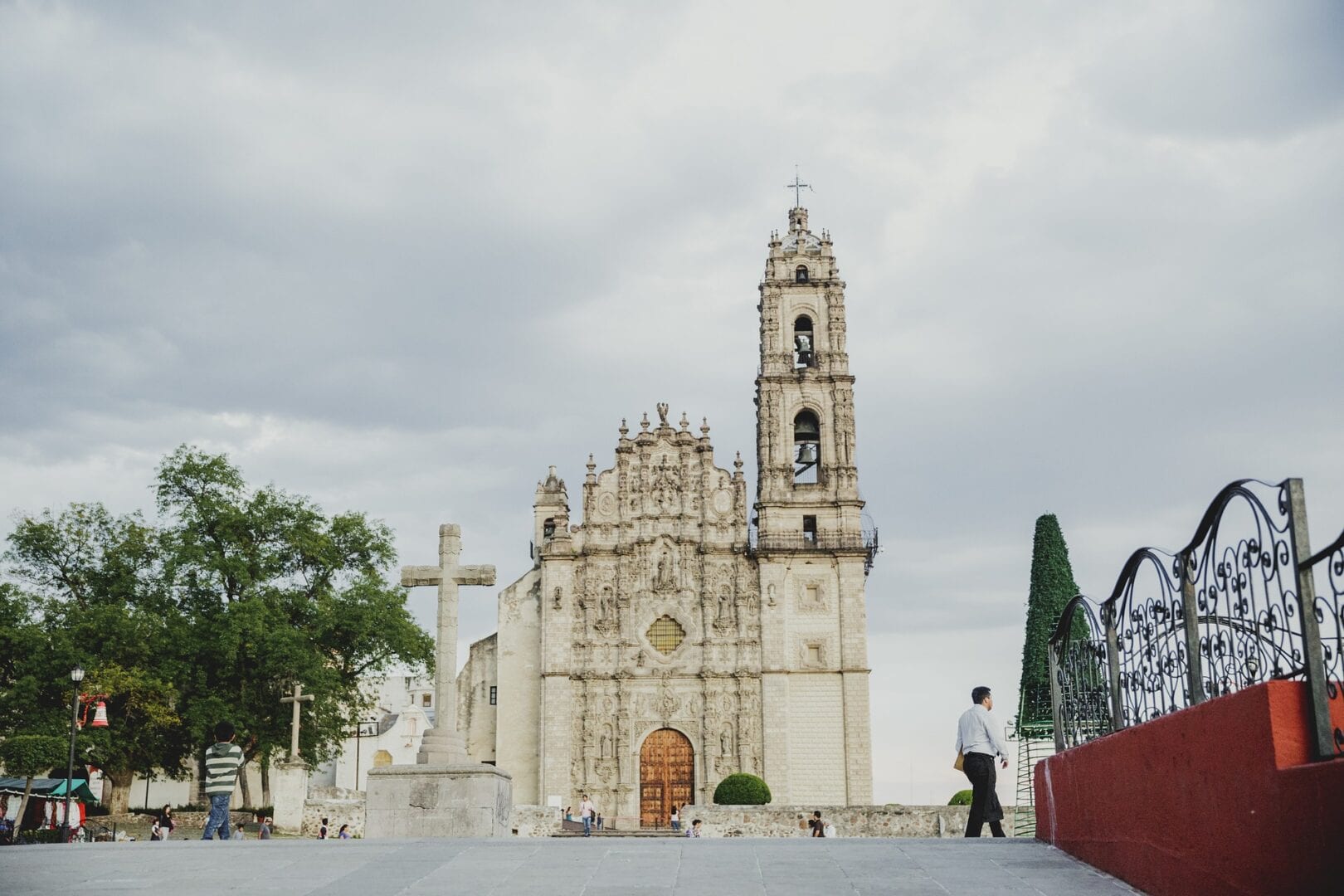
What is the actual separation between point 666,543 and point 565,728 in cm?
657

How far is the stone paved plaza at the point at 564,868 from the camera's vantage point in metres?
6.78

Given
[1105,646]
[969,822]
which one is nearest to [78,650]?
[969,822]

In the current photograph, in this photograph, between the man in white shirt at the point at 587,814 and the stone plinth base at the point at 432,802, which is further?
the man in white shirt at the point at 587,814

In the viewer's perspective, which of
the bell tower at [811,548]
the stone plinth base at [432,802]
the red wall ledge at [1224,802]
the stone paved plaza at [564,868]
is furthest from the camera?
the bell tower at [811,548]

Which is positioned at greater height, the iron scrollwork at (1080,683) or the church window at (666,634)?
the church window at (666,634)

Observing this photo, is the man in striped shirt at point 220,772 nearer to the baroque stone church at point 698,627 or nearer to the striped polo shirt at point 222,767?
the striped polo shirt at point 222,767

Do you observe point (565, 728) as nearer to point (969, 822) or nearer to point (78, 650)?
point (78, 650)

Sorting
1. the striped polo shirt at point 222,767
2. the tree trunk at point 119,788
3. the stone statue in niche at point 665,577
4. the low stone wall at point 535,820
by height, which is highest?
the stone statue in niche at point 665,577

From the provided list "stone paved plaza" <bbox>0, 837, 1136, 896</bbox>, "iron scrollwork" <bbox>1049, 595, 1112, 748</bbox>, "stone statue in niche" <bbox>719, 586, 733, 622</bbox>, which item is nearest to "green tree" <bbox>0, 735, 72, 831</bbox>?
"stone statue in niche" <bbox>719, 586, 733, 622</bbox>

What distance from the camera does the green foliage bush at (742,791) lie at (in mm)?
34688

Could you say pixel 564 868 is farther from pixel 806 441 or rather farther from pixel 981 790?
pixel 806 441

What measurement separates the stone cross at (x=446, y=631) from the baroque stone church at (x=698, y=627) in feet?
78.4

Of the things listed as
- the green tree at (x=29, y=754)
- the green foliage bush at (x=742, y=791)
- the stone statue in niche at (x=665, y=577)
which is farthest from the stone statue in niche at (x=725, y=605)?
the green tree at (x=29, y=754)

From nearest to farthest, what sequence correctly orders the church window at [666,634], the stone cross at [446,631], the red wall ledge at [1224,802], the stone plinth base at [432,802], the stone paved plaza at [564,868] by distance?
the red wall ledge at [1224,802]
the stone paved plaza at [564,868]
the stone plinth base at [432,802]
the stone cross at [446,631]
the church window at [666,634]
